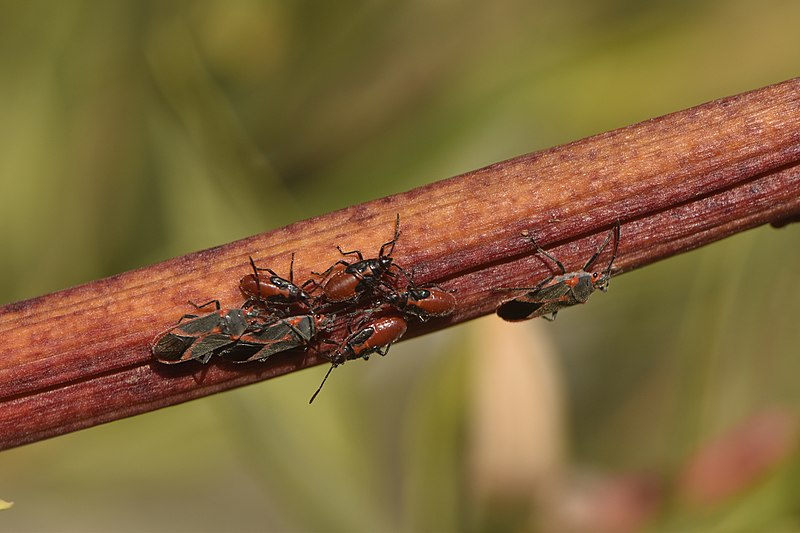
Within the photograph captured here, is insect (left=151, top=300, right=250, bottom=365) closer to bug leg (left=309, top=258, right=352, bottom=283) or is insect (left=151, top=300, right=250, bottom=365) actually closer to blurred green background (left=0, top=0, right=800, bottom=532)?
bug leg (left=309, top=258, right=352, bottom=283)

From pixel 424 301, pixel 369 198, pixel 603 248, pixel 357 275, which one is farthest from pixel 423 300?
pixel 369 198

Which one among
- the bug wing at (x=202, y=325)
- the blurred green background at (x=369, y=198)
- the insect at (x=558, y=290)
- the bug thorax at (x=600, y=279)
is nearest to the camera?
the bug wing at (x=202, y=325)

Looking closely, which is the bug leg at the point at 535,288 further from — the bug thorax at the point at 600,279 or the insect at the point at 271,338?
the insect at the point at 271,338

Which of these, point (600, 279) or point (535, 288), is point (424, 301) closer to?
point (535, 288)

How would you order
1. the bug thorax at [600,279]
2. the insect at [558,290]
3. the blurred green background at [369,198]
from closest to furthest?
1. the insect at [558,290]
2. the bug thorax at [600,279]
3. the blurred green background at [369,198]

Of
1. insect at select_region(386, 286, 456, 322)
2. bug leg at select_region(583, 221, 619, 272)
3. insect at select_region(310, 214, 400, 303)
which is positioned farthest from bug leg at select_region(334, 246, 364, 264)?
bug leg at select_region(583, 221, 619, 272)

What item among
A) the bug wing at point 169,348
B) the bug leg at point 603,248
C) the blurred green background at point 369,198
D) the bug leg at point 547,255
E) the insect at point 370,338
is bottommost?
the bug wing at point 169,348

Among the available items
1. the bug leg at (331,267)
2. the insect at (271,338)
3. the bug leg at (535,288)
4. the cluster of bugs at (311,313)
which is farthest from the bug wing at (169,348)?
the bug leg at (535,288)

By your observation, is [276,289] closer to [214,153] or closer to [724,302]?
[214,153]
